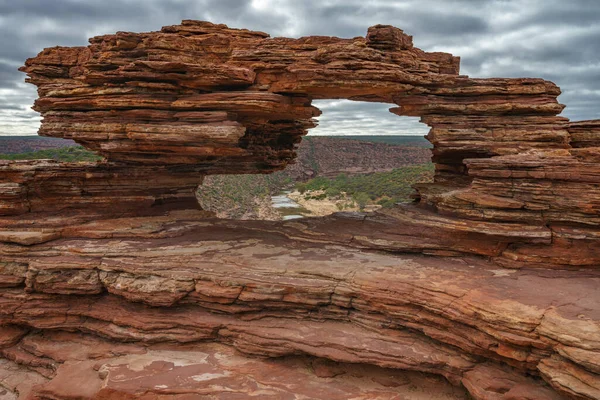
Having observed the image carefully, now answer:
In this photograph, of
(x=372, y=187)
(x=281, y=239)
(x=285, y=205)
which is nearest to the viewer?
(x=281, y=239)

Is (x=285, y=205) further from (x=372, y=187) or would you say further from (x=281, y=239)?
(x=281, y=239)

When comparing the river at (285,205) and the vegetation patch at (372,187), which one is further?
the vegetation patch at (372,187)

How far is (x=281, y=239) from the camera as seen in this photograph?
59.2 ft

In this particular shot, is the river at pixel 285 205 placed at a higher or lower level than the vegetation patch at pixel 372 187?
lower

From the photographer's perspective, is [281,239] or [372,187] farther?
[372,187]

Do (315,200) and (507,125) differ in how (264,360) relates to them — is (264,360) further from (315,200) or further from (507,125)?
(315,200)

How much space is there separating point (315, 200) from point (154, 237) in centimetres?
5052

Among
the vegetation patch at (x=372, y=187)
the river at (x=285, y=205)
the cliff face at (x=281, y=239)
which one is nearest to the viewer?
the cliff face at (x=281, y=239)

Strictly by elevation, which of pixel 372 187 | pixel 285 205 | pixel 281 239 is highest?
pixel 372 187

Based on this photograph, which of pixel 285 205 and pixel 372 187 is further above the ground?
pixel 372 187

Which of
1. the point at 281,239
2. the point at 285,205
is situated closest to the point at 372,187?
the point at 285,205

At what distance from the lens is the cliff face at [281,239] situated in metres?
12.7

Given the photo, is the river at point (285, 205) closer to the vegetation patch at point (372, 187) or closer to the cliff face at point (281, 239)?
the vegetation patch at point (372, 187)

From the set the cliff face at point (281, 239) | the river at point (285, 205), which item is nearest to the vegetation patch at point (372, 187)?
the river at point (285, 205)
